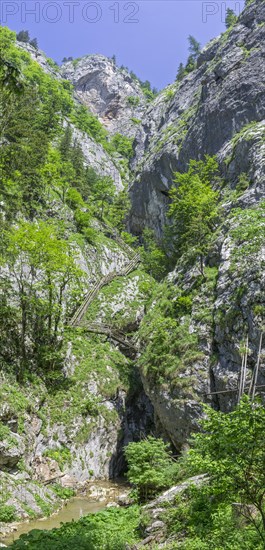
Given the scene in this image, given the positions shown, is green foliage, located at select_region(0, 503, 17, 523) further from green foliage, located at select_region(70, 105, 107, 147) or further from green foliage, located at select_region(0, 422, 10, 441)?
green foliage, located at select_region(70, 105, 107, 147)

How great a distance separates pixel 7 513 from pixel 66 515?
2391 millimetres

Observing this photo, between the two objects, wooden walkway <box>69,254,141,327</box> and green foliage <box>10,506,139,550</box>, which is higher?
wooden walkway <box>69,254,141,327</box>

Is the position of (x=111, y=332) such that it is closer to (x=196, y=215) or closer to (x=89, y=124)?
(x=196, y=215)

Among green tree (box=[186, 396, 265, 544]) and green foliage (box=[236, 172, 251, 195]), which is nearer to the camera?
green tree (box=[186, 396, 265, 544])

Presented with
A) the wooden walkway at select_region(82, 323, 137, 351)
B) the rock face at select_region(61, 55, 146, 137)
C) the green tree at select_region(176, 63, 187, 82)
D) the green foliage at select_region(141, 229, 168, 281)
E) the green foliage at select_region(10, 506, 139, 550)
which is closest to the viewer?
the green foliage at select_region(10, 506, 139, 550)

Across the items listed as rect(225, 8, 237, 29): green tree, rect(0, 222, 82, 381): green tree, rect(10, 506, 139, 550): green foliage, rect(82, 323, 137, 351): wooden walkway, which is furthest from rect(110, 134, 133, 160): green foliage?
rect(10, 506, 139, 550): green foliage

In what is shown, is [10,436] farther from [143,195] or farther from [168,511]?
[143,195]

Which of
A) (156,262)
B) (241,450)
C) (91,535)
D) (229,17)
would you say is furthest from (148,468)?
(229,17)

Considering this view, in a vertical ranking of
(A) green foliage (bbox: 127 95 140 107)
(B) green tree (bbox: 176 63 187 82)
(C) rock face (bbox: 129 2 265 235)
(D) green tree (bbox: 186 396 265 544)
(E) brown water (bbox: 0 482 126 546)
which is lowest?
(E) brown water (bbox: 0 482 126 546)

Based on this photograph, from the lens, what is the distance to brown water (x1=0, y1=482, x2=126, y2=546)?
12.8 metres

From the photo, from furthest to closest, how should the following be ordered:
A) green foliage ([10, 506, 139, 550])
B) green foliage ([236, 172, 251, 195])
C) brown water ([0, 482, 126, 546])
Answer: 1. green foliage ([236, 172, 251, 195])
2. brown water ([0, 482, 126, 546])
3. green foliage ([10, 506, 139, 550])

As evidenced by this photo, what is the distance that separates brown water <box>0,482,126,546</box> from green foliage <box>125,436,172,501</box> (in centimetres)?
220

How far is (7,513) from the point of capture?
1339cm

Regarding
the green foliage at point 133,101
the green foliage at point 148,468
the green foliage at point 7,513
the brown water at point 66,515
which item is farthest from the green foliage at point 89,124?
the green foliage at point 7,513
